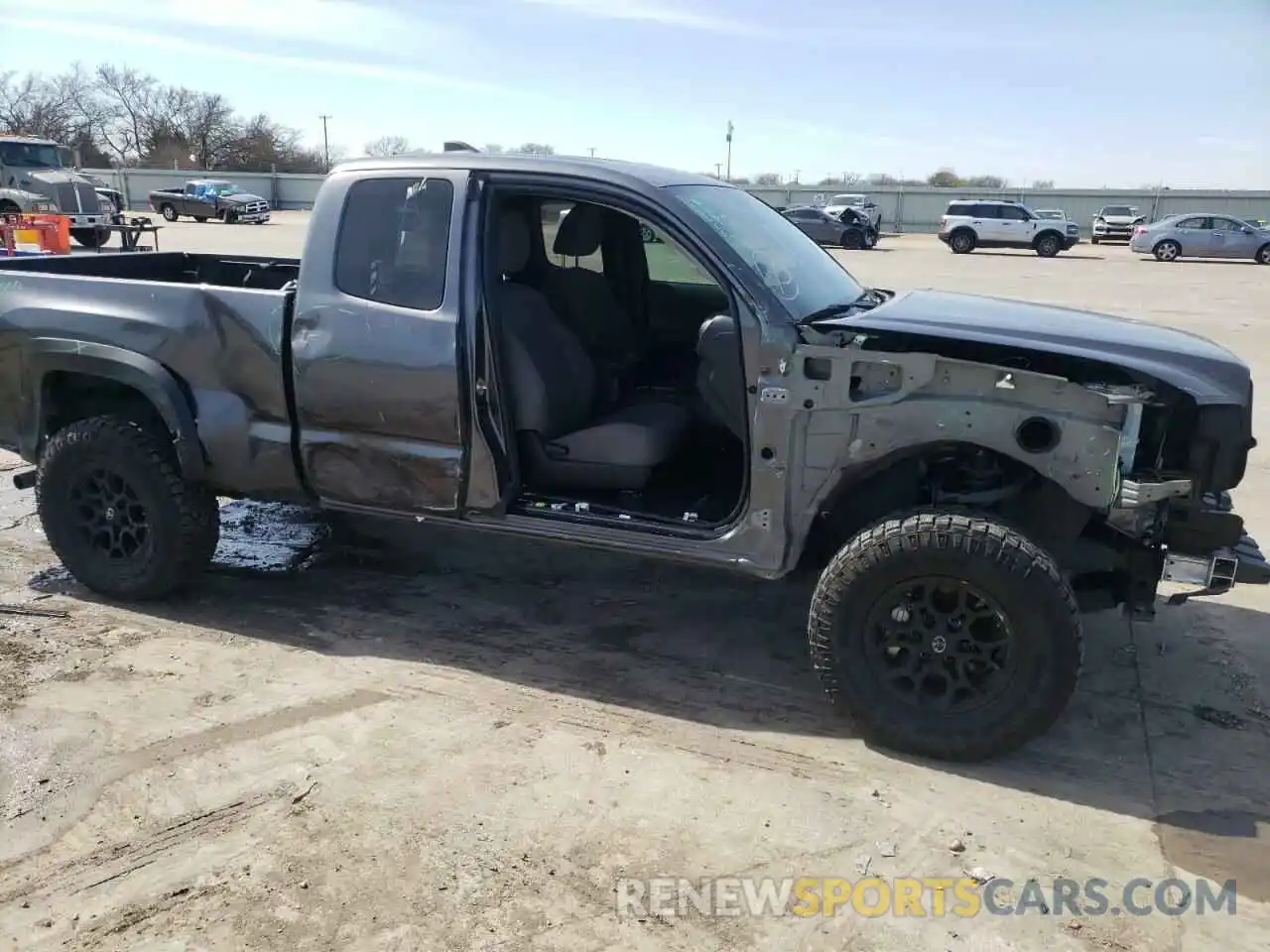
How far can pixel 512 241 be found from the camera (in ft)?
14.1

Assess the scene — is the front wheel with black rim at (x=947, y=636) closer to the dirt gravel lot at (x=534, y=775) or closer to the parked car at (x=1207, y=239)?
the dirt gravel lot at (x=534, y=775)

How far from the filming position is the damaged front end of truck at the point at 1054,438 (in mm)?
3225

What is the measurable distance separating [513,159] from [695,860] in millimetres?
2705

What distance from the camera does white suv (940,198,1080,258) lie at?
33656 mm

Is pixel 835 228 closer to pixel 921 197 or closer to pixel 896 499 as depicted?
pixel 921 197

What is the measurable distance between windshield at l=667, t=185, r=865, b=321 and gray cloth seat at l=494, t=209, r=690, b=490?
0.84 meters

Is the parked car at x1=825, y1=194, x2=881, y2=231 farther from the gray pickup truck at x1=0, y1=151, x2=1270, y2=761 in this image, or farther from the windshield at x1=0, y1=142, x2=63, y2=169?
the gray pickup truck at x1=0, y1=151, x2=1270, y2=761

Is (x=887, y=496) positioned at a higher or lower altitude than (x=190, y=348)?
lower

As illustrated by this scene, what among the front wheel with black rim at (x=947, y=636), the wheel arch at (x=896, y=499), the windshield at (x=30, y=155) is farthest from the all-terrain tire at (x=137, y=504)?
the windshield at (x=30, y=155)

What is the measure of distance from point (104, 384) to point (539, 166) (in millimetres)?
2347

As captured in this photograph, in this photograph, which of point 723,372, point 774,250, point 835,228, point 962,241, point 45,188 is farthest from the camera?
point 835,228

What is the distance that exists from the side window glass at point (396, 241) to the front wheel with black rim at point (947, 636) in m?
1.91

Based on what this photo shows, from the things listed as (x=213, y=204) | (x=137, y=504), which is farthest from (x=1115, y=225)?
(x=137, y=504)

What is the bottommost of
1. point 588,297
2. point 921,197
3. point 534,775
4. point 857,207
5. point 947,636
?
point 534,775
